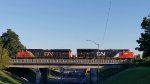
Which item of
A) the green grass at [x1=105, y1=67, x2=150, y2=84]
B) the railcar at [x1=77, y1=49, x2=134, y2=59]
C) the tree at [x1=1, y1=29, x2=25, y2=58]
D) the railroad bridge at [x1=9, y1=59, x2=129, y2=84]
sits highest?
the tree at [x1=1, y1=29, x2=25, y2=58]

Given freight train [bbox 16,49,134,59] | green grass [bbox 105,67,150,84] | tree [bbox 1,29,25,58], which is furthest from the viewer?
tree [bbox 1,29,25,58]

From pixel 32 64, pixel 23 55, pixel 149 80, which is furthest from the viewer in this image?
pixel 23 55

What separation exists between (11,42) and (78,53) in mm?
35272

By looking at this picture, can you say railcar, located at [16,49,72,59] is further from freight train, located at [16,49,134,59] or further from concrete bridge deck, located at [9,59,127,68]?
concrete bridge deck, located at [9,59,127,68]

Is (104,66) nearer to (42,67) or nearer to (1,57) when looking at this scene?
(42,67)

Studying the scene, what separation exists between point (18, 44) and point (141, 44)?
6243cm

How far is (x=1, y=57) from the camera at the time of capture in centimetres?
10594

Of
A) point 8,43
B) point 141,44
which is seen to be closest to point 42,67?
→ point 141,44

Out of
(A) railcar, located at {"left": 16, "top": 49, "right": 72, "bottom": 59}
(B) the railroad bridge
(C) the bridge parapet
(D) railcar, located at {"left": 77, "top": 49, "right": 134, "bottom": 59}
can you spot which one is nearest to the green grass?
(B) the railroad bridge

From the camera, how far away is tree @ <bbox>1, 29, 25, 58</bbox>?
160500 millimetres

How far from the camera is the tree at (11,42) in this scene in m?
160

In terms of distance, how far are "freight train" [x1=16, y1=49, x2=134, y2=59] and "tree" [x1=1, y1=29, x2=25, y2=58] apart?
871 inches

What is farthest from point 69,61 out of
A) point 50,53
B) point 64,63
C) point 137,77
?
point 137,77

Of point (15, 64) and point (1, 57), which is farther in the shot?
point (15, 64)
